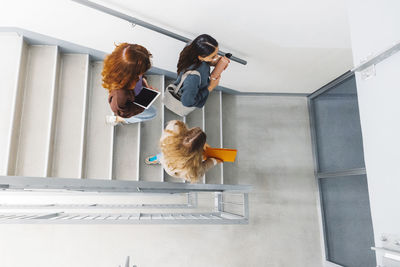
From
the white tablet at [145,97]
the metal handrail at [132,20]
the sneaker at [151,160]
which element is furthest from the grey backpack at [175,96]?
the sneaker at [151,160]

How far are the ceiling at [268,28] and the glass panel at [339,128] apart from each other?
34 cm

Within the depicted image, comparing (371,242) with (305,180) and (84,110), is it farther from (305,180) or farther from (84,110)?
(84,110)

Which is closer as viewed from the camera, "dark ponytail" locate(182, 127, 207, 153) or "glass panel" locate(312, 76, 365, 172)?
"dark ponytail" locate(182, 127, 207, 153)

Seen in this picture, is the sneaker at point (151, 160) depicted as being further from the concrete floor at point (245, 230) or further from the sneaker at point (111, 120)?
the concrete floor at point (245, 230)

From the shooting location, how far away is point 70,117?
2.90 m

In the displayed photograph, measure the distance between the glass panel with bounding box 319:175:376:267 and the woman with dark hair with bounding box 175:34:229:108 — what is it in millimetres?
2379

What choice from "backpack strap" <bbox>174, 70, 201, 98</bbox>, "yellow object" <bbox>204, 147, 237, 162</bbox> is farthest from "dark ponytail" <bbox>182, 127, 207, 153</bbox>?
"backpack strap" <bbox>174, 70, 201, 98</bbox>

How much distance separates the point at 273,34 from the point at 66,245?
3.42 metres

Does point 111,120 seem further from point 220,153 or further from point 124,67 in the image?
point 220,153

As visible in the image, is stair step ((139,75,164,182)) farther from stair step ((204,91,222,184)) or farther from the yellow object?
the yellow object

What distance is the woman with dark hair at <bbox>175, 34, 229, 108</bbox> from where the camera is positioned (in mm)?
2211

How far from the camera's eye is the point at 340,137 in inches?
138

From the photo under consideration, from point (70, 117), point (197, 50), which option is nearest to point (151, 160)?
point (70, 117)

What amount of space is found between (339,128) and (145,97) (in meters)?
2.77
